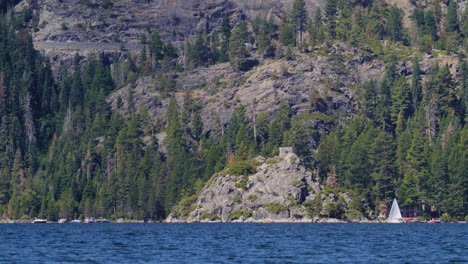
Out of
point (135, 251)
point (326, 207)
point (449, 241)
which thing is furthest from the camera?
point (326, 207)

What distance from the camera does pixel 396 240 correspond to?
103312mm

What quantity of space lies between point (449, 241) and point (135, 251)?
37737 mm

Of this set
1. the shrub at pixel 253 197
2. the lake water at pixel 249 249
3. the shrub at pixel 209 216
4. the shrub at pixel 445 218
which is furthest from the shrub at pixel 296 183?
the lake water at pixel 249 249

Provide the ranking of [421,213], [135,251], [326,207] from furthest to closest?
1. [421,213]
2. [326,207]
3. [135,251]

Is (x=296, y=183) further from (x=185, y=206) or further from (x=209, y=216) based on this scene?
(x=185, y=206)

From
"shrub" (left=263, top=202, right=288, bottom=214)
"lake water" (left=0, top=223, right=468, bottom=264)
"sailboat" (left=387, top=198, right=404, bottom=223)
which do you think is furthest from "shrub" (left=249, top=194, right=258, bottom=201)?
"lake water" (left=0, top=223, right=468, bottom=264)

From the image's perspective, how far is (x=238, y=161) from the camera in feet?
625

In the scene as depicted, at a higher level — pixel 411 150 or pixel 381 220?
pixel 411 150

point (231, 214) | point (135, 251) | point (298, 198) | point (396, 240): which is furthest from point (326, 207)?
point (135, 251)

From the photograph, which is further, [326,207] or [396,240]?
[326,207]

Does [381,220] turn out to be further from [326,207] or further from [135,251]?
[135,251]

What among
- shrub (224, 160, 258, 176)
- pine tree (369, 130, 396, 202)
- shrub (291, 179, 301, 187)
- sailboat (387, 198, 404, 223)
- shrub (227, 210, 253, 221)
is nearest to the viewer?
sailboat (387, 198, 404, 223)

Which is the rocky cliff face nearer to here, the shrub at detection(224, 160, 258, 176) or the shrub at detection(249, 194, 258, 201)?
the shrub at detection(249, 194, 258, 201)

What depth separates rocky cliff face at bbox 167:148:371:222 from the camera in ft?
570
